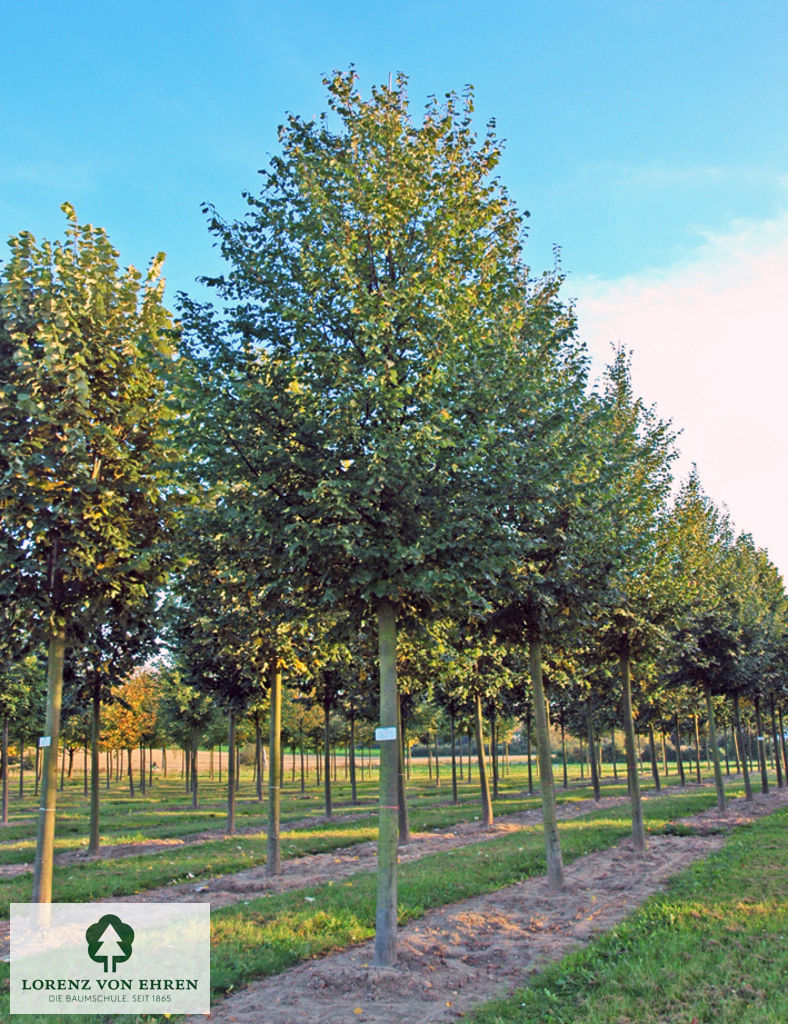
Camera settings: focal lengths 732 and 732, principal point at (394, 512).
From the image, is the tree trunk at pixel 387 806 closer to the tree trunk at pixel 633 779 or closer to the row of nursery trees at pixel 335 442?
the row of nursery trees at pixel 335 442

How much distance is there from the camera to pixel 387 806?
315 inches

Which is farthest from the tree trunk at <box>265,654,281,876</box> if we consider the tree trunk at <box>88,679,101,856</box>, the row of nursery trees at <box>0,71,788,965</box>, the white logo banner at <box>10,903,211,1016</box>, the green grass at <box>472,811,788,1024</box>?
the green grass at <box>472,811,788,1024</box>

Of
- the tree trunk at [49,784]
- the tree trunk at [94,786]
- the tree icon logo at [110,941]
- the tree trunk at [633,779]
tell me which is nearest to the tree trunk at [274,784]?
the tree trunk at [49,784]

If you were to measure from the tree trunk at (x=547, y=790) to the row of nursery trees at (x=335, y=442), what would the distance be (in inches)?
1.9

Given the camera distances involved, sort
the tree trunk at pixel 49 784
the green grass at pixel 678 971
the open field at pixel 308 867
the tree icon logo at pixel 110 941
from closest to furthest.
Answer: the green grass at pixel 678 971 < the tree icon logo at pixel 110 941 < the open field at pixel 308 867 < the tree trunk at pixel 49 784

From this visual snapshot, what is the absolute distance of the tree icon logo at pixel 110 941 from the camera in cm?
773

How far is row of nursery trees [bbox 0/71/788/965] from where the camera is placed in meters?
7.89

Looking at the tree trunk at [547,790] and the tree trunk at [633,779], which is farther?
the tree trunk at [633,779]

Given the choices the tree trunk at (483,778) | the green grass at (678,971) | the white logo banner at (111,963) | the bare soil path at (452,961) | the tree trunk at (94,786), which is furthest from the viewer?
the tree trunk at (483,778)

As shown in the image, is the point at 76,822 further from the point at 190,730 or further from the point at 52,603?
the point at 52,603

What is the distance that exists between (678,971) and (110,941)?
6.03 meters

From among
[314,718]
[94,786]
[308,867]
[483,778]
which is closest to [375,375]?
[308,867]

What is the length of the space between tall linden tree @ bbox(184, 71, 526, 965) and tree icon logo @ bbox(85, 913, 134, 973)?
9.26ft

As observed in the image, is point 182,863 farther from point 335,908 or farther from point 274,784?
point 335,908
